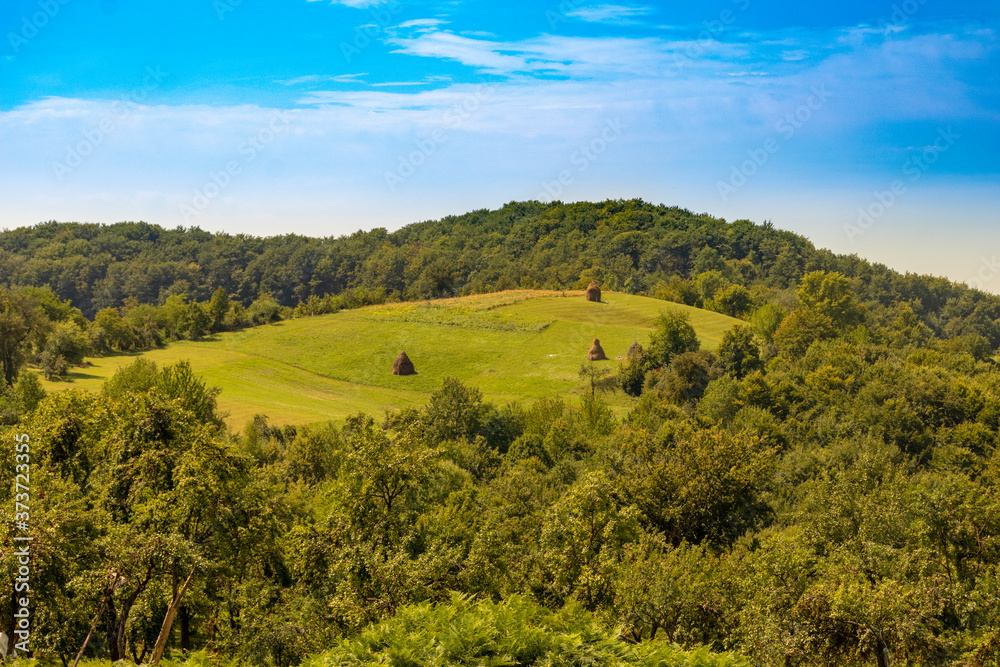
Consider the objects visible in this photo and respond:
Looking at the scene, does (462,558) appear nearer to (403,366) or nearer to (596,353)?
(403,366)

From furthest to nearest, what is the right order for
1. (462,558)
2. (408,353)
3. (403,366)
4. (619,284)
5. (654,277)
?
(619,284) < (654,277) < (408,353) < (403,366) < (462,558)

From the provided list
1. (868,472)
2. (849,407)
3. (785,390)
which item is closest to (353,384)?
(785,390)

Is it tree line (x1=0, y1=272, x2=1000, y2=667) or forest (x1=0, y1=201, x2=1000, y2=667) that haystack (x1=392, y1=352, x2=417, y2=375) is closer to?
forest (x1=0, y1=201, x2=1000, y2=667)

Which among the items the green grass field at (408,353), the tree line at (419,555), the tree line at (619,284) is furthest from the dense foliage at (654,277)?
the tree line at (419,555)

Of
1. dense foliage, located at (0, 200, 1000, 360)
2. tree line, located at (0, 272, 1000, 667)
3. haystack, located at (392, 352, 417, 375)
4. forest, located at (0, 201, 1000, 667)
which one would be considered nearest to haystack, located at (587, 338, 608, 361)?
haystack, located at (392, 352, 417, 375)

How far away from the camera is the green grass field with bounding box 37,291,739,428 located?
2879 inches

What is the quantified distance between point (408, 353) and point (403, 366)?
17.9 feet

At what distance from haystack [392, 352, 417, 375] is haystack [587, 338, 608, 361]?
22123 mm

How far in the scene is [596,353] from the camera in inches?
3270

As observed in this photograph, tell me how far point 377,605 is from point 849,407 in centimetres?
6094

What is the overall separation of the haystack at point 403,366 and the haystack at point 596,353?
72.6 feet

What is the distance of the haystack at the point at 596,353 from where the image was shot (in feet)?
271

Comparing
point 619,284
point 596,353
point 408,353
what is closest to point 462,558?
point 596,353

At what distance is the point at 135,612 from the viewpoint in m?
15.1
